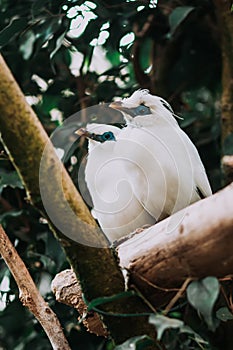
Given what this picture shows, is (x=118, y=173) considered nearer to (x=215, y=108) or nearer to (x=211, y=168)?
(x=211, y=168)

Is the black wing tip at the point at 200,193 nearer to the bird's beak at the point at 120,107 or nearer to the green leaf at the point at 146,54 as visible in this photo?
the bird's beak at the point at 120,107

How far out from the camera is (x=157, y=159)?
56.7 inches

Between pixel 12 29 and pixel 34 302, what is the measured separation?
82cm

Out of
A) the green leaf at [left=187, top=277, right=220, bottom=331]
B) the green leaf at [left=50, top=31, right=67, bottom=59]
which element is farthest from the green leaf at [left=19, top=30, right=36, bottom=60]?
the green leaf at [left=187, top=277, right=220, bottom=331]

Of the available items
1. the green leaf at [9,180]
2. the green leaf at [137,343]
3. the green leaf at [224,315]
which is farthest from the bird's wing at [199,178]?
the green leaf at [9,180]

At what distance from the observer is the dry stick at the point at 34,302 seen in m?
1.34

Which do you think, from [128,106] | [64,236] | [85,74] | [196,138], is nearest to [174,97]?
[196,138]

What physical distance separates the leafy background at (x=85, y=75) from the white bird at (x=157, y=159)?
40 centimetres

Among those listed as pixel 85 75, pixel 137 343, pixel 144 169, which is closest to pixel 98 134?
pixel 144 169

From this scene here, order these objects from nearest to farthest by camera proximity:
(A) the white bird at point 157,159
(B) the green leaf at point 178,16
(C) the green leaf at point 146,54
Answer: (A) the white bird at point 157,159, (B) the green leaf at point 178,16, (C) the green leaf at point 146,54

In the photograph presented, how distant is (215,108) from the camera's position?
240cm

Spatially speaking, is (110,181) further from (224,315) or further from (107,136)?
(224,315)

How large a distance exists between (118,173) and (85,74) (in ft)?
2.91

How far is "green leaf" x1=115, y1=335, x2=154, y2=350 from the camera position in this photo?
1.12 meters
